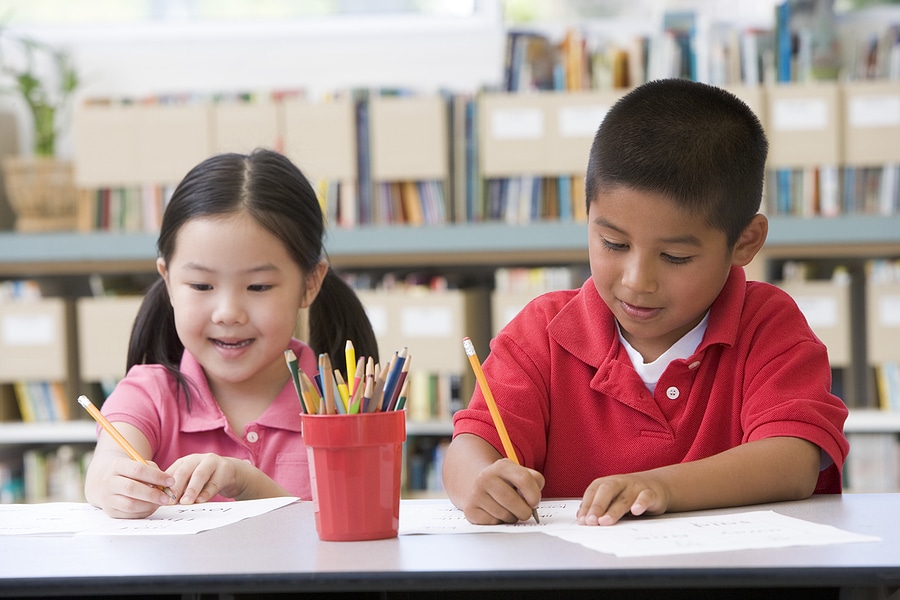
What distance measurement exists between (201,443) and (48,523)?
0.34 metres

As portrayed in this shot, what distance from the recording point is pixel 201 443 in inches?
52.6

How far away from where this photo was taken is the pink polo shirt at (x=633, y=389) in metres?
1.12

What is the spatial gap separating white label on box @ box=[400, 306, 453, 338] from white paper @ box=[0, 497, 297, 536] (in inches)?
58.1

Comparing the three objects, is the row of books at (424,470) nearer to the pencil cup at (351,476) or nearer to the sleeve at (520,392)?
the sleeve at (520,392)

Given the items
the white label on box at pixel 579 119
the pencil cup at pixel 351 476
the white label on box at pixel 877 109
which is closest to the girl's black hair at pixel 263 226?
the pencil cup at pixel 351 476

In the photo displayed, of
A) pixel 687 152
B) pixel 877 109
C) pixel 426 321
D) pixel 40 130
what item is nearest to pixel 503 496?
pixel 687 152

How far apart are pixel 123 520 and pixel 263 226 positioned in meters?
0.44

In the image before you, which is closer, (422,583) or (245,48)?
(422,583)

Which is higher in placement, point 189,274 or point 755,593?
point 189,274

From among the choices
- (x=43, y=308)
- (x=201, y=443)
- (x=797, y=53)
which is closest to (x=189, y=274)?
(x=201, y=443)

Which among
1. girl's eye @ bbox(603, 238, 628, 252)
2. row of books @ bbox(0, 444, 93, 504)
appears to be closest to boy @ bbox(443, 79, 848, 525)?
girl's eye @ bbox(603, 238, 628, 252)

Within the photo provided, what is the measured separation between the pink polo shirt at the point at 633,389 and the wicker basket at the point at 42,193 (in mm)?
1903

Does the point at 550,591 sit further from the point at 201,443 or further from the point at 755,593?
the point at 201,443

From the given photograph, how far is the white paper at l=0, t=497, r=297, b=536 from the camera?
0.95m
